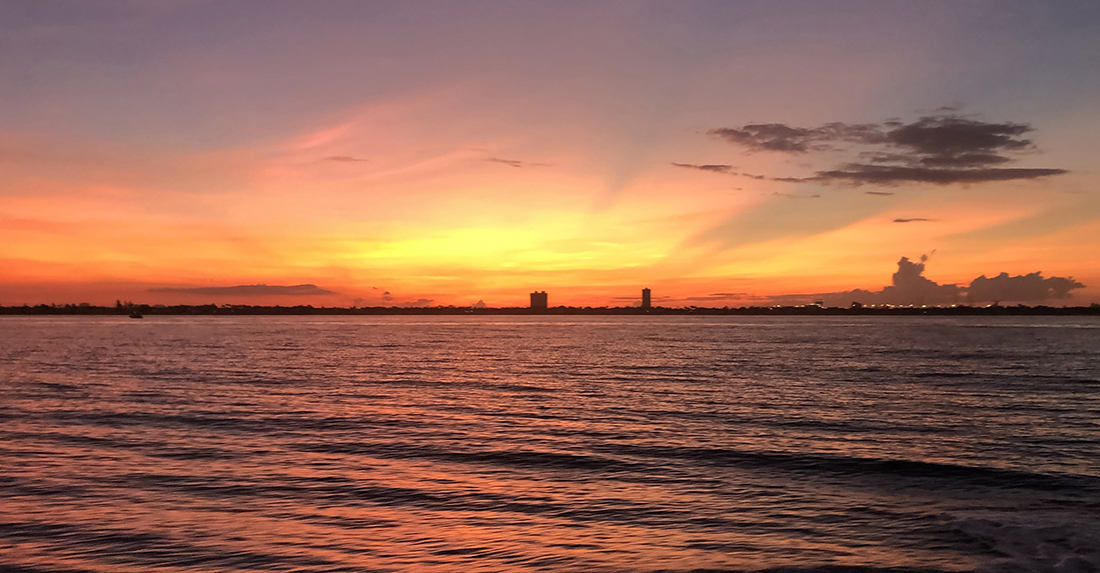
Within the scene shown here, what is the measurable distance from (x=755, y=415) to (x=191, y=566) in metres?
30.0

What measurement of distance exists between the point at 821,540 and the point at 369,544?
10.6 m

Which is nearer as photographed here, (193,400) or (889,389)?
(193,400)

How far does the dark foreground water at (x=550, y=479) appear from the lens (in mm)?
15898

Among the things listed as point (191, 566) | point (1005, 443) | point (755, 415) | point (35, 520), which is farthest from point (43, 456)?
point (1005, 443)

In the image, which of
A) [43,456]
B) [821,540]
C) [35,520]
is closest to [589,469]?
[821,540]

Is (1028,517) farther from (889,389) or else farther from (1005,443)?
(889,389)

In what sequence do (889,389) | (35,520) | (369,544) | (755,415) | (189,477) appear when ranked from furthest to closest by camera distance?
(889,389)
(755,415)
(189,477)
(35,520)
(369,544)

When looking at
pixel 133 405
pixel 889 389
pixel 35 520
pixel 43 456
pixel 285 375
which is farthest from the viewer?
pixel 285 375

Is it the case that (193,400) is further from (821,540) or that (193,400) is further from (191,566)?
(821,540)

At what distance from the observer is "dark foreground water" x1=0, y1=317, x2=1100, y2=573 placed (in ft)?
52.2

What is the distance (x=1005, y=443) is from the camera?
29812mm

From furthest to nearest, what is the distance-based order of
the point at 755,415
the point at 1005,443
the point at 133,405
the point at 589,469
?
the point at 133,405, the point at 755,415, the point at 1005,443, the point at 589,469

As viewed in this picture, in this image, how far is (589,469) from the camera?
2508 cm

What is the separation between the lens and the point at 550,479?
23359 mm
